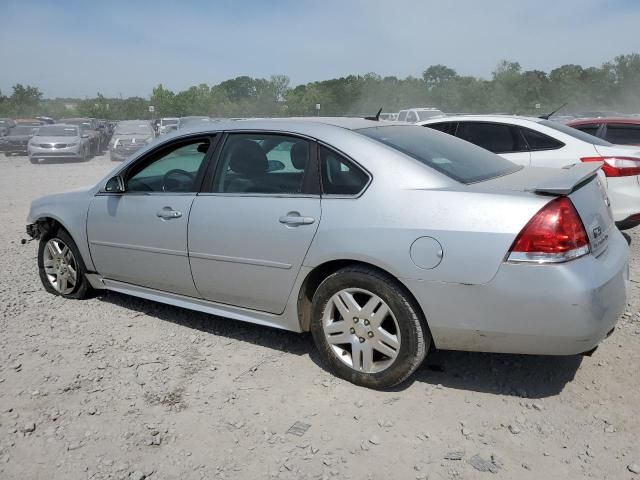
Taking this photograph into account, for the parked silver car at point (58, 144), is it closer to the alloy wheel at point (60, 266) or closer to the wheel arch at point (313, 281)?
the alloy wheel at point (60, 266)

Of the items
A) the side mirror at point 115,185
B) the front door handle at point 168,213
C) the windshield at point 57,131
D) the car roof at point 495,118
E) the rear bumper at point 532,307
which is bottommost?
the windshield at point 57,131

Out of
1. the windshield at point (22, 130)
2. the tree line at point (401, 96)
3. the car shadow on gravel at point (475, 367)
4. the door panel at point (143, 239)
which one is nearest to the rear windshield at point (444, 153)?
the car shadow on gravel at point (475, 367)

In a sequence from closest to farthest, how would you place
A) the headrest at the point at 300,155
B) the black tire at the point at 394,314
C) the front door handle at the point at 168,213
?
the black tire at the point at 394,314
the headrest at the point at 300,155
the front door handle at the point at 168,213

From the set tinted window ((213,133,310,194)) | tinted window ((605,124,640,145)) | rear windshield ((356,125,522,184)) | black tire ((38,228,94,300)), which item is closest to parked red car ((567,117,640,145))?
tinted window ((605,124,640,145))

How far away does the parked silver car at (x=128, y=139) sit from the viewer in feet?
70.8

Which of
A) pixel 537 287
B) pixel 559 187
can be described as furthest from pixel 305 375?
pixel 559 187

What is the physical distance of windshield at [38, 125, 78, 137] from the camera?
22.0 metres

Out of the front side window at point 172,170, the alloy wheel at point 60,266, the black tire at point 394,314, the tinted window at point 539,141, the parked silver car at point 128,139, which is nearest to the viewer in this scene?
the black tire at point 394,314

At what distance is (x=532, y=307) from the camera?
2742 millimetres

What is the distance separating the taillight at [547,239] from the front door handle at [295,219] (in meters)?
1.13

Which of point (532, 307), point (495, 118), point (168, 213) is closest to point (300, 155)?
point (168, 213)

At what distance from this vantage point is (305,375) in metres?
3.50

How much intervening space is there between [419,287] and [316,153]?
1.06 meters

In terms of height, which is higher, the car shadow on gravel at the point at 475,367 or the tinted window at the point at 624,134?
the tinted window at the point at 624,134
